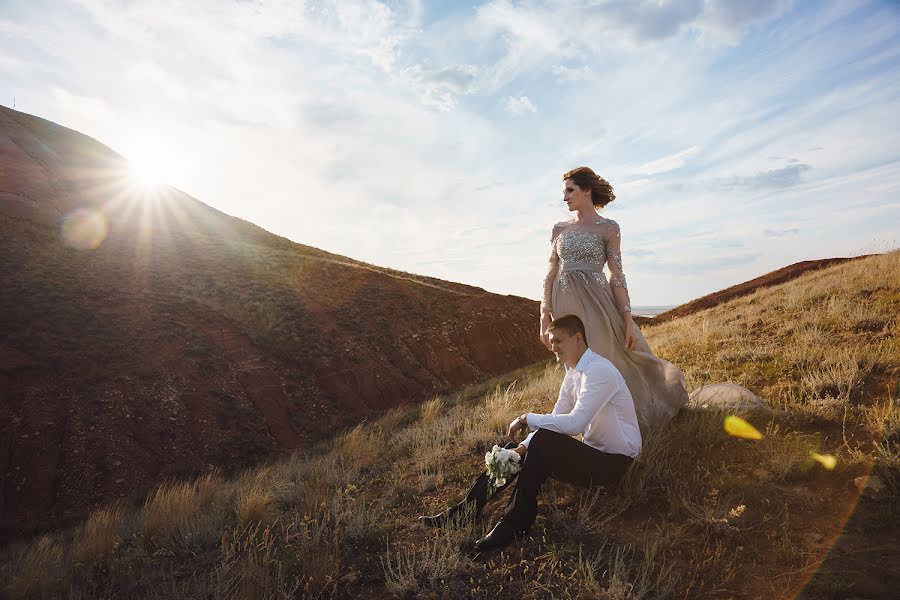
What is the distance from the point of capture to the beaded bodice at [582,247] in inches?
184

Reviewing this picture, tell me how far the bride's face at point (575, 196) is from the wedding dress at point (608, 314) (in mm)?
202

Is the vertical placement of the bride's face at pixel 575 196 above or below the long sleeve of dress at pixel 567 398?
above

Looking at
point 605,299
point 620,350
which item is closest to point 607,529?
point 620,350

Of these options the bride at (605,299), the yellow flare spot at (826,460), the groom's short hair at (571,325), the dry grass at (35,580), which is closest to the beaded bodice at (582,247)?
the bride at (605,299)

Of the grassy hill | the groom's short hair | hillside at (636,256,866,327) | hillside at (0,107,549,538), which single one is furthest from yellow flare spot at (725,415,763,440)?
hillside at (636,256,866,327)

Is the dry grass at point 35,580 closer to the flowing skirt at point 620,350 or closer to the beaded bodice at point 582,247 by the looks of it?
the flowing skirt at point 620,350

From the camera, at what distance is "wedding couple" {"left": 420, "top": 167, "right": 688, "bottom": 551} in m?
3.39

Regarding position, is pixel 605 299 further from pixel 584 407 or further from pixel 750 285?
pixel 750 285

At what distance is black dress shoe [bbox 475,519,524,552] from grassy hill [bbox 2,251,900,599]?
3.0 inches

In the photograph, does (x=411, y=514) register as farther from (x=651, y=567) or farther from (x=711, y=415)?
(x=711, y=415)

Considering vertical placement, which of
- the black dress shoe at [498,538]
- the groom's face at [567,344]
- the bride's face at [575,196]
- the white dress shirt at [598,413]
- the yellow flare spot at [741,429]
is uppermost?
the bride's face at [575,196]

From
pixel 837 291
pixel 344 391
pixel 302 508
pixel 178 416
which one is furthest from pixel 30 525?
pixel 837 291

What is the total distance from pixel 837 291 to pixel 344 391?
12.3 meters

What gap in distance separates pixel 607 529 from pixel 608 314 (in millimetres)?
1993
